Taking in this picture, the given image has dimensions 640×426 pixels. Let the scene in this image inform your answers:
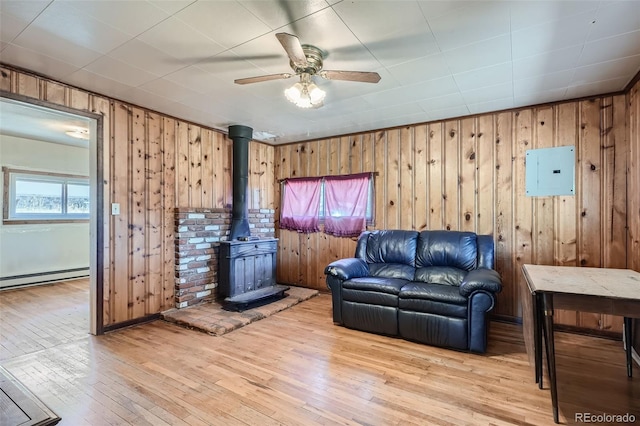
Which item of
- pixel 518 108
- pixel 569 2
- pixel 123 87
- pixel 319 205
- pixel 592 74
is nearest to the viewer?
pixel 569 2

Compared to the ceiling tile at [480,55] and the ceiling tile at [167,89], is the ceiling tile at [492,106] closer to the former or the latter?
the ceiling tile at [480,55]

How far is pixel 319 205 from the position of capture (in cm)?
494

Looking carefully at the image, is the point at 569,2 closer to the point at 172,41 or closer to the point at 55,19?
the point at 172,41

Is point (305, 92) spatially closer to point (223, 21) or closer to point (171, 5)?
point (223, 21)

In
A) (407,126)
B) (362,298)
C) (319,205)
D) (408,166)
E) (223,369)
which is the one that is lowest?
(223,369)

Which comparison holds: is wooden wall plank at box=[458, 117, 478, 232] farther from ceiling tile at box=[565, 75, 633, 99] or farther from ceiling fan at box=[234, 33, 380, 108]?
ceiling fan at box=[234, 33, 380, 108]

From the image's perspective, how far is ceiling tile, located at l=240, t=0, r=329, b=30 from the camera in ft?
5.85

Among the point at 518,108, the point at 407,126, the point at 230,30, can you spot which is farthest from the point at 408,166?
the point at 230,30

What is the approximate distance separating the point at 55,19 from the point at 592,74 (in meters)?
4.12

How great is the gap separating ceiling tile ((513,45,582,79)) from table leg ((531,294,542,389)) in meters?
1.80

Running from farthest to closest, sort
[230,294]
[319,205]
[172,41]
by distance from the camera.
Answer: [319,205] → [230,294] → [172,41]

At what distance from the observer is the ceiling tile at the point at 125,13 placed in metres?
1.81

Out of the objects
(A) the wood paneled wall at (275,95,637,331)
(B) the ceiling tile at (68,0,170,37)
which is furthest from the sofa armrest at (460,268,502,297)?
(B) the ceiling tile at (68,0,170,37)

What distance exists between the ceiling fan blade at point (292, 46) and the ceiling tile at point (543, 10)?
1.25 metres
